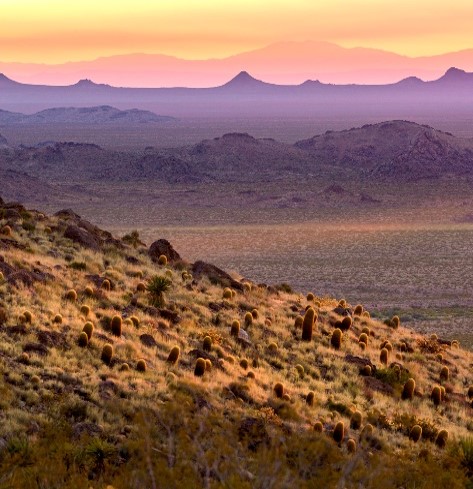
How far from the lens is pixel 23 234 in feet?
87.8

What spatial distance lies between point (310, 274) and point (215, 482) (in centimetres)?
3779

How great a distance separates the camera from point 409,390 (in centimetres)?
1959

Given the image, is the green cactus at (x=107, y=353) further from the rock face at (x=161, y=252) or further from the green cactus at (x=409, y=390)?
the rock face at (x=161, y=252)

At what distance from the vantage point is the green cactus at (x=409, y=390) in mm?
19578

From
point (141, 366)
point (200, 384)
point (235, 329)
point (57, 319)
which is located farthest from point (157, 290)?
point (200, 384)

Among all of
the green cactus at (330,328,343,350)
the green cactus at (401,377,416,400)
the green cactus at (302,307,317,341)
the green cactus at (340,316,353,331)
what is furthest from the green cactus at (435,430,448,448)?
the green cactus at (340,316,353,331)

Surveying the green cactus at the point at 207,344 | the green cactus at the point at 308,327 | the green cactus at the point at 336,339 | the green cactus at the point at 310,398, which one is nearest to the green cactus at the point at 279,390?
the green cactus at the point at 310,398

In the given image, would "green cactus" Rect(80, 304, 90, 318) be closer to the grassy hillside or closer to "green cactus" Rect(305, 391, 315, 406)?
the grassy hillside

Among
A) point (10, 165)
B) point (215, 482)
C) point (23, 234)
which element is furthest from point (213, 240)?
point (10, 165)

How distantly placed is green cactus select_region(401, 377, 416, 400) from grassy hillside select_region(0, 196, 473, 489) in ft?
0.09

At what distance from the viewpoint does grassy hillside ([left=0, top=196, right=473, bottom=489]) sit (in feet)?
37.1

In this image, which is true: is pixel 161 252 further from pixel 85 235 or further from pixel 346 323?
pixel 346 323

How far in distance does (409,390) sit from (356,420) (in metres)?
3.66

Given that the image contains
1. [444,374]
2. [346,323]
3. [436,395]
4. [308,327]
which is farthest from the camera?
[346,323]
